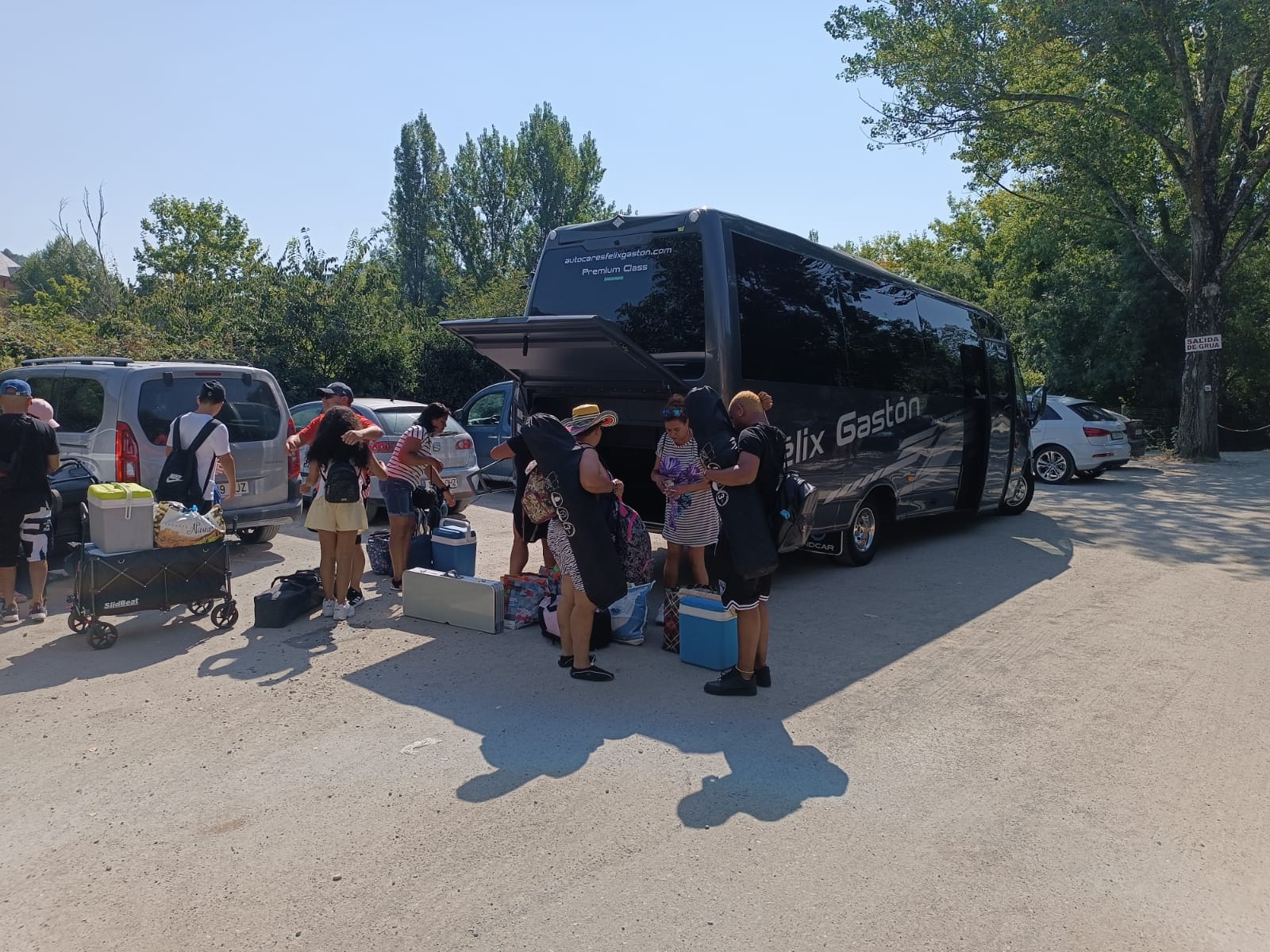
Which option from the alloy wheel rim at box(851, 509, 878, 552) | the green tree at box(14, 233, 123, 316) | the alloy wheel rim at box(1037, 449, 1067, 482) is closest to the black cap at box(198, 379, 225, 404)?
the alloy wheel rim at box(851, 509, 878, 552)

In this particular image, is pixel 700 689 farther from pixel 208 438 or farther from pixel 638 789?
pixel 208 438

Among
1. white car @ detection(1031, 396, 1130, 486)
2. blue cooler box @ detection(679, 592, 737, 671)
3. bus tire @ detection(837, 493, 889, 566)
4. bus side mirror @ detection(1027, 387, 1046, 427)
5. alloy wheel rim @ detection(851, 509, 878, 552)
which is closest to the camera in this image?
blue cooler box @ detection(679, 592, 737, 671)

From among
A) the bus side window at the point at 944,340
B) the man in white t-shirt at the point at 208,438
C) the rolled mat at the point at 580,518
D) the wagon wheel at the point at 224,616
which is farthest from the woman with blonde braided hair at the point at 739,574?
the bus side window at the point at 944,340

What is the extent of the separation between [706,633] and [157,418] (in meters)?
5.50

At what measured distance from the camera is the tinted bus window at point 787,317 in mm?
7461

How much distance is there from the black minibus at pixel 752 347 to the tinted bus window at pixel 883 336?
0.07 ft

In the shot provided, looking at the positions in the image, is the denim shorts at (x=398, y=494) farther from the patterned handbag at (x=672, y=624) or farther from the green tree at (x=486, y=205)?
the green tree at (x=486, y=205)

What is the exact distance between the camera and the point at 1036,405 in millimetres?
13094

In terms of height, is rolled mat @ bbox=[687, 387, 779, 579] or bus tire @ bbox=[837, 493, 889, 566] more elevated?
rolled mat @ bbox=[687, 387, 779, 579]

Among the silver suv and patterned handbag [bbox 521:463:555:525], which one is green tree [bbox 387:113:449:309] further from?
patterned handbag [bbox 521:463:555:525]

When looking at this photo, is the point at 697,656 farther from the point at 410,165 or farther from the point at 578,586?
the point at 410,165

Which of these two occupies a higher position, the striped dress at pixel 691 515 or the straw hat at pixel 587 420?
the straw hat at pixel 587 420

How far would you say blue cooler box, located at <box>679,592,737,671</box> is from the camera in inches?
232

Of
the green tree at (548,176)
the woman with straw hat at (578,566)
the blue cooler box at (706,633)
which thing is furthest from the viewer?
the green tree at (548,176)
